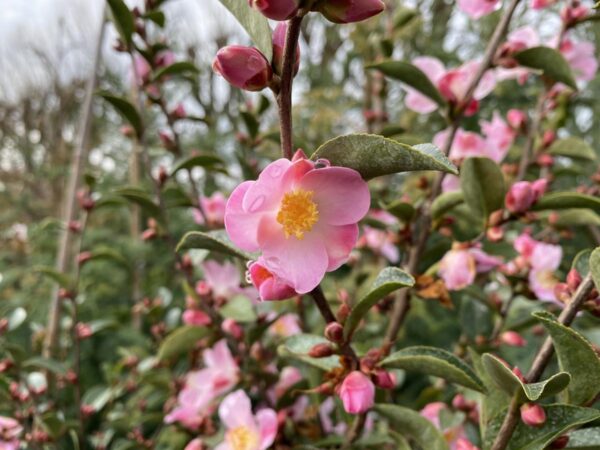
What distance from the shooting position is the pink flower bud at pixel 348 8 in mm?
344

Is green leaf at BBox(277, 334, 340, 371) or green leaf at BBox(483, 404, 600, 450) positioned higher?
green leaf at BBox(483, 404, 600, 450)

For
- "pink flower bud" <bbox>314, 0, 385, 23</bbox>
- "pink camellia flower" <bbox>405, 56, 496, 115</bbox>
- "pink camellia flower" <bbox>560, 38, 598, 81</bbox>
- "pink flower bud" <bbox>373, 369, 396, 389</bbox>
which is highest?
"pink flower bud" <bbox>314, 0, 385, 23</bbox>

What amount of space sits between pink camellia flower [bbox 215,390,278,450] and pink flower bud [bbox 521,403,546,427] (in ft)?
1.02

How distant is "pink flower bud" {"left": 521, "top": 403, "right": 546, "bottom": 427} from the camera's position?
0.42 meters

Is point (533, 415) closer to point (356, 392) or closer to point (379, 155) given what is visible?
point (356, 392)

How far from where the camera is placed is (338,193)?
0.40m

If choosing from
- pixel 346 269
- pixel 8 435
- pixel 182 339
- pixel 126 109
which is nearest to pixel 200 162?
pixel 126 109

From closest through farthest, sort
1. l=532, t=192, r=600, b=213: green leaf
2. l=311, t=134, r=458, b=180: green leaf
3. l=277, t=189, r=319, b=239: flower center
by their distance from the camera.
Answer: l=311, t=134, r=458, b=180: green leaf < l=277, t=189, r=319, b=239: flower center < l=532, t=192, r=600, b=213: green leaf

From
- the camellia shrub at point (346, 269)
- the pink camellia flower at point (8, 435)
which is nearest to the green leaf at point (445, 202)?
the camellia shrub at point (346, 269)

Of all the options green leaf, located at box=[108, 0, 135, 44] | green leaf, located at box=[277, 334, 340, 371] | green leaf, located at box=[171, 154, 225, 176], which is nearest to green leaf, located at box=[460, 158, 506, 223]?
green leaf, located at box=[277, 334, 340, 371]

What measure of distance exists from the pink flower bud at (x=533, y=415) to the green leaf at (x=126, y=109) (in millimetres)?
558

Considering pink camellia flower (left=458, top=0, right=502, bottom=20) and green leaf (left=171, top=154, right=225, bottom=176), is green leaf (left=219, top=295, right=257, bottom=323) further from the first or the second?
pink camellia flower (left=458, top=0, right=502, bottom=20)

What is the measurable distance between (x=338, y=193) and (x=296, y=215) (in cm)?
4

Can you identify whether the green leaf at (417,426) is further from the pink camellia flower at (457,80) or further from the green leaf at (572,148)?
the green leaf at (572,148)
